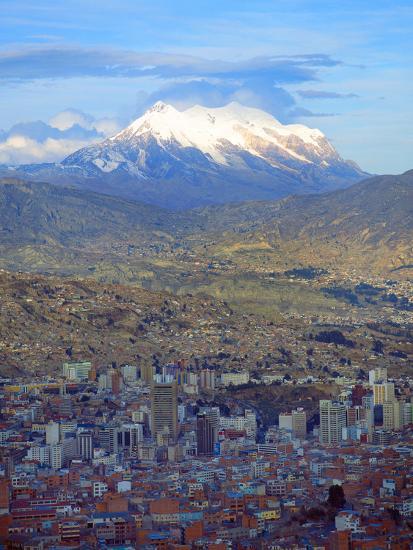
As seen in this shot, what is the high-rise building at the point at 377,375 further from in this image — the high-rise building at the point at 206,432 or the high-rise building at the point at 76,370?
the high-rise building at the point at 206,432

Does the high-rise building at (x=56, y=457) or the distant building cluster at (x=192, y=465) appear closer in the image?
the distant building cluster at (x=192, y=465)

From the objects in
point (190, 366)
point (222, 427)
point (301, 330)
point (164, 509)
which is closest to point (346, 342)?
point (301, 330)

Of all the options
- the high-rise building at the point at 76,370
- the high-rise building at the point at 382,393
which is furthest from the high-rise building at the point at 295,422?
the high-rise building at the point at 76,370

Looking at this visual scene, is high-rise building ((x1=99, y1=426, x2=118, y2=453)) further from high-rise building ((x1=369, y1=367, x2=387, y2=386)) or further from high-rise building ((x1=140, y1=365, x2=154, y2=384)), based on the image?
high-rise building ((x1=369, y1=367, x2=387, y2=386))

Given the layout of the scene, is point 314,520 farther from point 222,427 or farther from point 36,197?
point 36,197

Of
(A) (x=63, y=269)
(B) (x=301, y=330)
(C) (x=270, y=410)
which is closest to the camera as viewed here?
(C) (x=270, y=410)

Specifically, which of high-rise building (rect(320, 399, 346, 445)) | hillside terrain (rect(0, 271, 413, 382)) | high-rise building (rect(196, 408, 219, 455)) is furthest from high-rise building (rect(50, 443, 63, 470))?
hillside terrain (rect(0, 271, 413, 382))
